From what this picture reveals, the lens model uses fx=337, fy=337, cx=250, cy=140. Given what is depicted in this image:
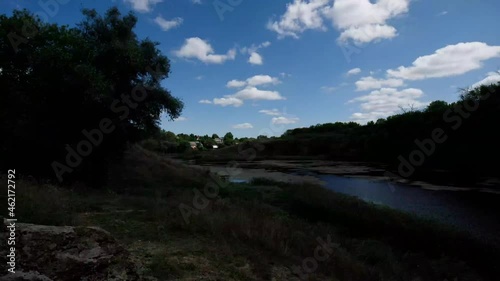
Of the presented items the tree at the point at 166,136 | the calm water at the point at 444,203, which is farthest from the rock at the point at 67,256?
the tree at the point at 166,136

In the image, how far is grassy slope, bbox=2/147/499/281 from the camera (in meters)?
9.01

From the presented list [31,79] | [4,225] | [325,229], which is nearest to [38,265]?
[4,225]

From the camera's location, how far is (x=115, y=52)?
2508 cm

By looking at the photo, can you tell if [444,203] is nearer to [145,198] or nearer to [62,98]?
[145,198]

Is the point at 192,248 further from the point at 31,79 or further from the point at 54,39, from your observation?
the point at 54,39

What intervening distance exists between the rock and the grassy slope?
38.8 inches

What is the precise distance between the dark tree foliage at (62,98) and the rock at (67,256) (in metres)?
16.1

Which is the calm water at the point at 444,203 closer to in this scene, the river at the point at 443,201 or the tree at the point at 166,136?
the river at the point at 443,201

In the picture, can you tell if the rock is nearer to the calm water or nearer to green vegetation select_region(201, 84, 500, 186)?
the calm water

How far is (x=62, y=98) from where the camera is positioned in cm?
2173

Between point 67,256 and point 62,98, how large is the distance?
60.1 ft

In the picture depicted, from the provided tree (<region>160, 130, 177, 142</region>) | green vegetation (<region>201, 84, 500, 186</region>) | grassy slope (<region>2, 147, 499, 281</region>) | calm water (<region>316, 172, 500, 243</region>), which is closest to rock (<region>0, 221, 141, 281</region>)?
grassy slope (<region>2, 147, 499, 281</region>)

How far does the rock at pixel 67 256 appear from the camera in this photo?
19.4ft

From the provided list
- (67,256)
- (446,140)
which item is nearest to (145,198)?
(67,256)
